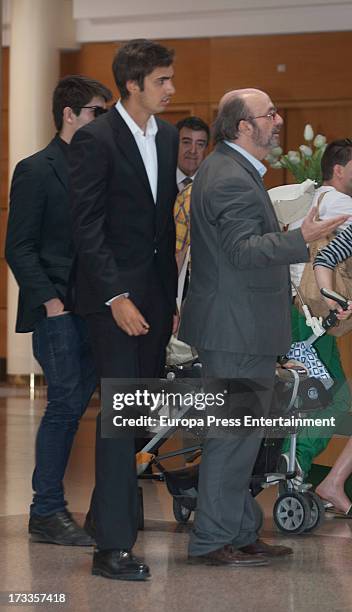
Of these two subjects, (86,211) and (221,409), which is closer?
(86,211)

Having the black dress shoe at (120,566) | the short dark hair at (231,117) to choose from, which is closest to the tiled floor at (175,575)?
the black dress shoe at (120,566)

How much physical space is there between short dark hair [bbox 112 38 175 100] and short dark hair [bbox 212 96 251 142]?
0.96ft

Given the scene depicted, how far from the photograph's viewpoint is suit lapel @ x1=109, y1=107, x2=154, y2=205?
3805 millimetres

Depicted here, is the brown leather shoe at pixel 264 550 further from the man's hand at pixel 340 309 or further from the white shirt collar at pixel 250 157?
the white shirt collar at pixel 250 157

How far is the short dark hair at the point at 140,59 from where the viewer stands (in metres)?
3.84

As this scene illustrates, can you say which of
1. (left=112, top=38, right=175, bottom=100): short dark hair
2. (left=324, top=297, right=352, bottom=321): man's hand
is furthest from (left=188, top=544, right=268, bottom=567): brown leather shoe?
(left=112, top=38, right=175, bottom=100): short dark hair

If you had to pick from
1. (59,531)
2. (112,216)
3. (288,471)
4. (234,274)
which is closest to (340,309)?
(288,471)

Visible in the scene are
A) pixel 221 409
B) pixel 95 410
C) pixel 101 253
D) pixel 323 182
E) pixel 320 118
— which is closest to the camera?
pixel 101 253

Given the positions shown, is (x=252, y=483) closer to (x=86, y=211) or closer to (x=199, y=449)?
(x=199, y=449)

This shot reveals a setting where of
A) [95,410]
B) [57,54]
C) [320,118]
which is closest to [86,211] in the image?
[95,410]

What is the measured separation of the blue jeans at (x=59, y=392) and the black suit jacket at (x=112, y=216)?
1.49ft

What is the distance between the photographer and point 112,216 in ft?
12.5

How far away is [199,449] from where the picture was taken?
5051 mm

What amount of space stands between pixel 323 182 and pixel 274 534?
1.61 m
